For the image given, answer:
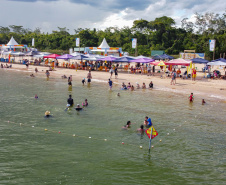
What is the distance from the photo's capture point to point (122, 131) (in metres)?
14.8

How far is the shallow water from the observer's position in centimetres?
1002

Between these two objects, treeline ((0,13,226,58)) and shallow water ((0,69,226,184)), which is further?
treeline ((0,13,226,58))

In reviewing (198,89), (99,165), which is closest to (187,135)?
(99,165)

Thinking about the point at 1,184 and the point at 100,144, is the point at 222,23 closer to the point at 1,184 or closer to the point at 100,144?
the point at 100,144

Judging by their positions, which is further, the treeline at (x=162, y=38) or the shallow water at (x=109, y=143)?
the treeline at (x=162, y=38)

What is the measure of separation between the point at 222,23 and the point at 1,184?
7360 cm

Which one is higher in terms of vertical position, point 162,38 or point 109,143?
point 162,38

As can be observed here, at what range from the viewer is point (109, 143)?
42.5ft

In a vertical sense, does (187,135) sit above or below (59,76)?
below

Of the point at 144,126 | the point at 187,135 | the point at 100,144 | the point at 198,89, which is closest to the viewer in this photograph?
the point at 100,144

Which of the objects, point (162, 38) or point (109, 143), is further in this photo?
point (162, 38)

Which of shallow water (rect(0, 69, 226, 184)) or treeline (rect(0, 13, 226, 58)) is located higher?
treeline (rect(0, 13, 226, 58))

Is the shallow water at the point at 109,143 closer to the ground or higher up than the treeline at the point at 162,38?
closer to the ground

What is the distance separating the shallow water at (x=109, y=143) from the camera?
1002cm
